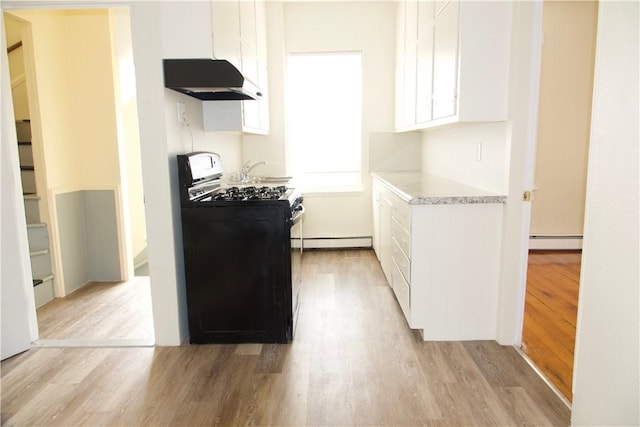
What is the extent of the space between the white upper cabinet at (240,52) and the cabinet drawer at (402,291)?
1677mm

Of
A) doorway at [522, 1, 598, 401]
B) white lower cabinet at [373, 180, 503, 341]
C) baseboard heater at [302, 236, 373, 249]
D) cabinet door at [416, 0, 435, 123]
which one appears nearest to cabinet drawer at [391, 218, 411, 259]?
white lower cabinet at [373, 180, 503, 341]

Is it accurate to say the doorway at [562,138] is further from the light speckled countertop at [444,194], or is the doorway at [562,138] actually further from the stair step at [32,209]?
the stair step at [32,209]

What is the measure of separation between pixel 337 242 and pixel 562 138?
110 inches

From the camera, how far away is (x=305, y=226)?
17.1 ft

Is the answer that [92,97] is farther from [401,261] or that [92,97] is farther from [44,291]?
[401,261]

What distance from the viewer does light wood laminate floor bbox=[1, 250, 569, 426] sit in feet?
6.57

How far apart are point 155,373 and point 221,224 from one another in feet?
3.08

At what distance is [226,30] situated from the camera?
281 centimetres

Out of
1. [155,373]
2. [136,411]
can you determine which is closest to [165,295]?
[155,373]

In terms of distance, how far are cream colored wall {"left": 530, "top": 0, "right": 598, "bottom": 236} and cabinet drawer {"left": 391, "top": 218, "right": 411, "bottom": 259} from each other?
233 centimetres

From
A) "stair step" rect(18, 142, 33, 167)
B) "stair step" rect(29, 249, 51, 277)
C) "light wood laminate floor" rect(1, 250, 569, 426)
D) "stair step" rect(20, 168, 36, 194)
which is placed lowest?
"light wood laminate floor" rect(1, 250, 569, 426)

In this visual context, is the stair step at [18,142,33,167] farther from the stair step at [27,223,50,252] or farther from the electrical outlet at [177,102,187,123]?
the electrical outlet at [177,102,187,123]

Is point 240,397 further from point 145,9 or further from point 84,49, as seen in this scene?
point 84,49

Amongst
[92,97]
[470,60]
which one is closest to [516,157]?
[470,60]
